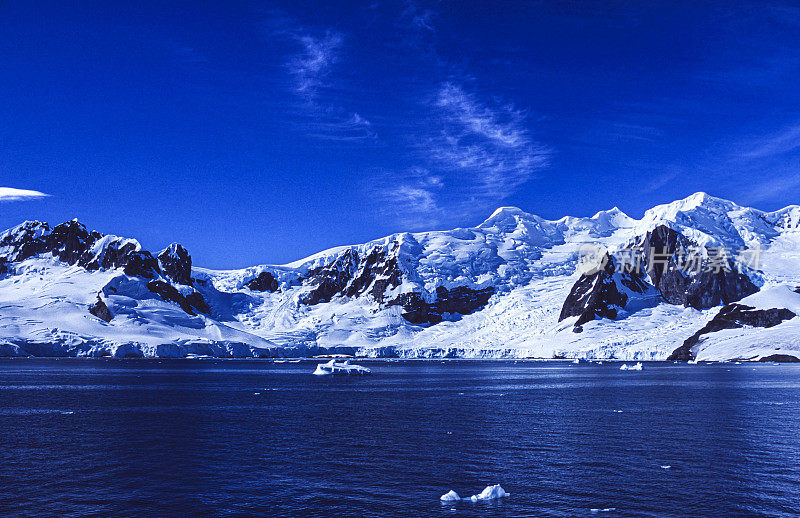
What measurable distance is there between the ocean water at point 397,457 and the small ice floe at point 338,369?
8033 centimetres

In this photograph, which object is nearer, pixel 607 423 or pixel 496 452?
pixel 496 452

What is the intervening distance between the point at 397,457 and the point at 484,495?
43.6 feet

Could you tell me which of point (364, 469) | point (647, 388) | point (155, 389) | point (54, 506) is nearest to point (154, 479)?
point (54, 506)

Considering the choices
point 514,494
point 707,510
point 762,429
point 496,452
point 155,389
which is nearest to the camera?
point 707,510

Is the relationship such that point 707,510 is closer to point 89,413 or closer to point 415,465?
point 415,465

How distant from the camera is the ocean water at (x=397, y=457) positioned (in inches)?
1387

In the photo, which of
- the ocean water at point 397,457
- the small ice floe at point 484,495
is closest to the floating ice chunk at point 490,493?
the small ice floe at point 484,495

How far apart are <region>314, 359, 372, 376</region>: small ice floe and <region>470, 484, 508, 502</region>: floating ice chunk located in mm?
132390

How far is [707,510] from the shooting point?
33.8m

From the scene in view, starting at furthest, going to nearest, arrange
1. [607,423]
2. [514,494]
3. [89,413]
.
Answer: [89,413]
[607,423]
[514,494]

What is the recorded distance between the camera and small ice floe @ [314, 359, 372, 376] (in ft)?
561

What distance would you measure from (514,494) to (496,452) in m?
13.4

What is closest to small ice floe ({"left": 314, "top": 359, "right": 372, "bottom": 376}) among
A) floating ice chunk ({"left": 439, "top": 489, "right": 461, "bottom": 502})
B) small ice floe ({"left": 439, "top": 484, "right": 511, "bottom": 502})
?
small ice floe ({"left": 439, "top": 484, "right": 511, "bottom": 502})

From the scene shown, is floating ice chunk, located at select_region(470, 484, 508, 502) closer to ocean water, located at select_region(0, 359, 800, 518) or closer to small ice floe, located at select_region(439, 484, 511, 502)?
small ice floe, located at select_region(439, 484, 511, 502)
